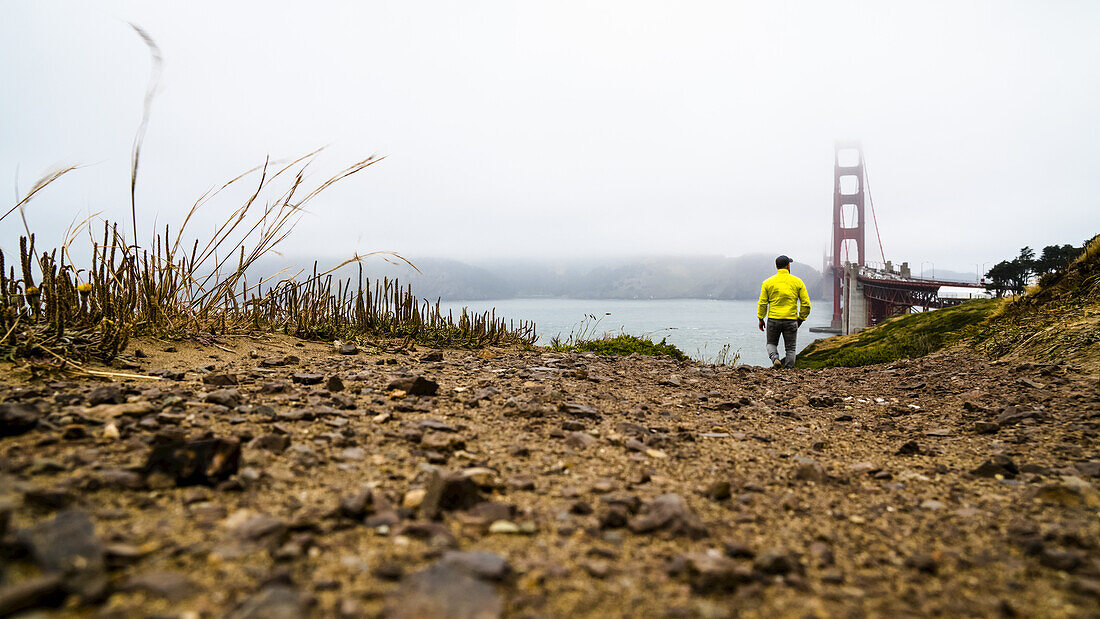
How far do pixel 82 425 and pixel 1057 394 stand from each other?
600 centimetres

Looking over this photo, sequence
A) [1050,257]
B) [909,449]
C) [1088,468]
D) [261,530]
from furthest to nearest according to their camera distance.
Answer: [1050,257] → [909,449] → [1088,468] → [261,530]

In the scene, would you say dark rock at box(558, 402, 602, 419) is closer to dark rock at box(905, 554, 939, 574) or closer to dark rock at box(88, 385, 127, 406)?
dark rock at box(905, 554, 939, 574)

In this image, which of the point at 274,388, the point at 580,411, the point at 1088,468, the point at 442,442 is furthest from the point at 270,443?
the point at 1088,468

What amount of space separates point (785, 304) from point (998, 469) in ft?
23.7

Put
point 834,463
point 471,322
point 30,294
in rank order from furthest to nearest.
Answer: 1. point 471,322
2. point 30,294
3. point 834,463

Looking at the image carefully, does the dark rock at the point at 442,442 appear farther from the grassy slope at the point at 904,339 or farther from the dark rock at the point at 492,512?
the grassy slope at the point at 904,339

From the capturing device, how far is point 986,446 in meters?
2.98

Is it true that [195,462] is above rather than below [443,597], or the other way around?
above

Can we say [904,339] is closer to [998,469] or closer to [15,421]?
[998,469]

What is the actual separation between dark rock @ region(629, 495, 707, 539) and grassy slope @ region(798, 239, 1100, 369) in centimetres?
Answer: 553

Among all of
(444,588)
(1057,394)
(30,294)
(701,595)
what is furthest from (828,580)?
(30,294)

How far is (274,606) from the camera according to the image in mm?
1070

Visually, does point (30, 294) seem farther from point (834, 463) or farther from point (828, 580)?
point (834, 463)

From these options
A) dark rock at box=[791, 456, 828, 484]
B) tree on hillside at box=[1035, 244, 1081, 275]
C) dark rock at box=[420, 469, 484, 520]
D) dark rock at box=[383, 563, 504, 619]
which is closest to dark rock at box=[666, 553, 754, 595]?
dark rock at box=[383, 563, 504, 619]
